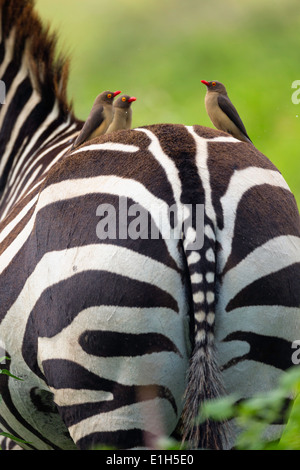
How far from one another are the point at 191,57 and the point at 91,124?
1742 centimetres

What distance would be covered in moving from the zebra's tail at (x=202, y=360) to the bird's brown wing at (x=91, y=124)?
1628 millimetres

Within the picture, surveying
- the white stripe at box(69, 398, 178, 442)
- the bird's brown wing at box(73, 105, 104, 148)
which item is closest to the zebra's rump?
the white stripe at box(69, 398, 178, 442)

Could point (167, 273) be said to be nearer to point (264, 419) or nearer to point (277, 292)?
point (277, 292)

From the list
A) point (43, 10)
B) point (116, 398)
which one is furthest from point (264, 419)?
point (43, 10)

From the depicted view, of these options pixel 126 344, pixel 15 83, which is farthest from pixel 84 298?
pixel 15 83

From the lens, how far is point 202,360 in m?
2.80

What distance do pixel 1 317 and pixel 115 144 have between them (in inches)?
38.4

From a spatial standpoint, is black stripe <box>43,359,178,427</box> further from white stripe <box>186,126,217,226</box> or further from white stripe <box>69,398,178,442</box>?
white stripe <box>186,126,217,226</box>

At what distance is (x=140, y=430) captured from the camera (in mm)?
2887

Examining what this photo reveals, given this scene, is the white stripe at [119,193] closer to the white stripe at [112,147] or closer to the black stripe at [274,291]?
the white stripe at [112,147]

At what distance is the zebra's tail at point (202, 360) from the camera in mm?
2805

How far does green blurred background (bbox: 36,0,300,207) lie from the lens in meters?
16.4

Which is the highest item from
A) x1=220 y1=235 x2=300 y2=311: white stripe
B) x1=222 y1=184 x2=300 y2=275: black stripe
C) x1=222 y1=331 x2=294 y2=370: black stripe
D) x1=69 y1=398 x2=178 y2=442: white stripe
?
x1=222 y1=184 x2=300 y2=275: black stripe

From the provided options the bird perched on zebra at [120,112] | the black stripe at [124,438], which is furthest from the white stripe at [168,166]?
the bird perched on zebra at [120,112]
